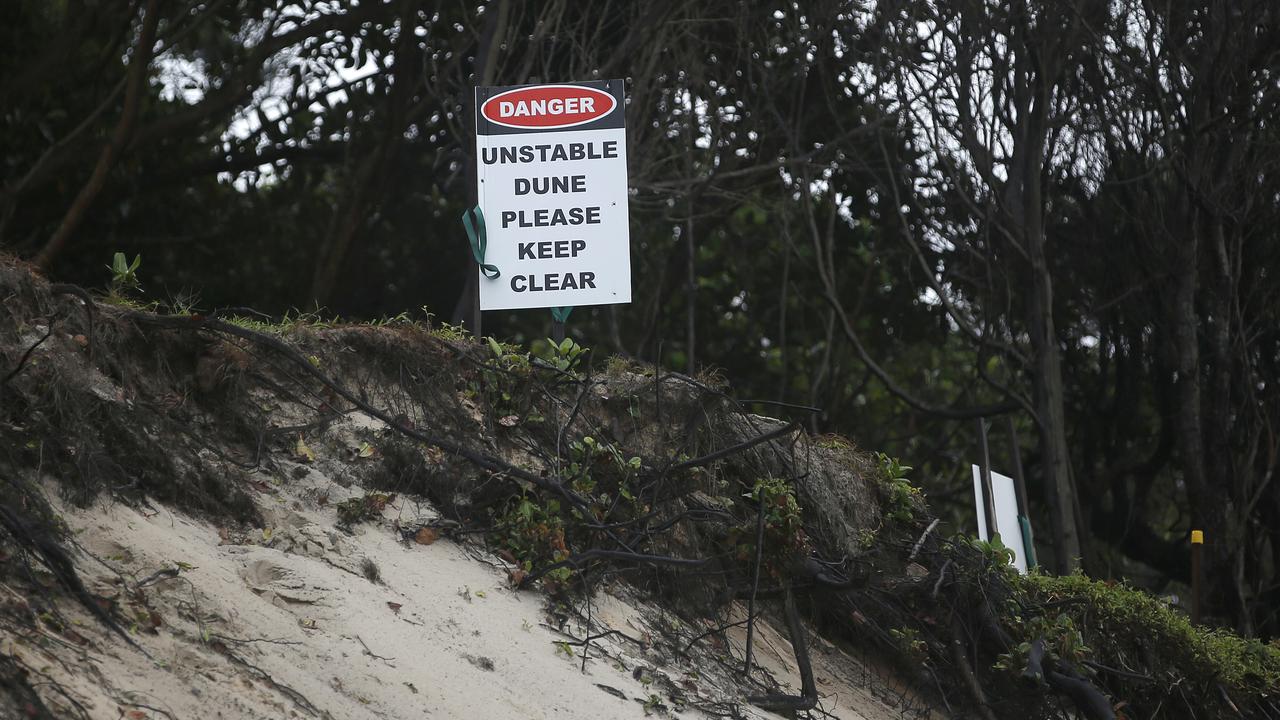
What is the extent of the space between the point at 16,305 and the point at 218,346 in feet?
2.67

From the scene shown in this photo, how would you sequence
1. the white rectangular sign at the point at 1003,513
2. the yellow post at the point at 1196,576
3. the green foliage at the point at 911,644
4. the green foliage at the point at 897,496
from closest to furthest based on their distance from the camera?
the green foliage at the point at 911,644
the green foliage at the point at 897,496
the white rectangular sign at the point at 1003,513
the yellow post at the point at 1196,576

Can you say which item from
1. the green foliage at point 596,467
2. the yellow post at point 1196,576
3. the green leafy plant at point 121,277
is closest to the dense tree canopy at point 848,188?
the yellow post at point 1196,576

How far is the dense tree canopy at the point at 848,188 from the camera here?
11.6 meters

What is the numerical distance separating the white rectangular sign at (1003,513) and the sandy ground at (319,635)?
10.8 ft

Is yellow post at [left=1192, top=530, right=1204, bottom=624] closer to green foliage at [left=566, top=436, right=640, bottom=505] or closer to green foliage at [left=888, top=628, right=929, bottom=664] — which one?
green foliage at [left=888, top=628, right=929, bottom=664]

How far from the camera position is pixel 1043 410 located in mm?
11844

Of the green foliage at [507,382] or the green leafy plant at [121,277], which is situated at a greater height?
the green leafy plant at [121,277]

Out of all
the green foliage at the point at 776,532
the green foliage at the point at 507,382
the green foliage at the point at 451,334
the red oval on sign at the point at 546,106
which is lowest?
the green foliage at the point at 776,532

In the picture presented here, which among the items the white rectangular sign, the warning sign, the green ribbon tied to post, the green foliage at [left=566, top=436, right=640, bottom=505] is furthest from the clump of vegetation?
the white rectangular sign

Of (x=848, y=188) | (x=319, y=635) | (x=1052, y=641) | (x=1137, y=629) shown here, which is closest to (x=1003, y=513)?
(x=1137, y=629)

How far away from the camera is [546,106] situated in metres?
7.27

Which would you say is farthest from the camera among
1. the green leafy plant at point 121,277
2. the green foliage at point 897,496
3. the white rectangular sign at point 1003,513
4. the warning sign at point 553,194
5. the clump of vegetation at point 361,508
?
the white rectangular sign at point 1003,513

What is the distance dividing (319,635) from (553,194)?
3.26m

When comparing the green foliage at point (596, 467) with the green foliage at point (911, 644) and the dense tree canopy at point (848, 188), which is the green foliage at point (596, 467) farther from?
the dense tree canopy at point (848, 188)
